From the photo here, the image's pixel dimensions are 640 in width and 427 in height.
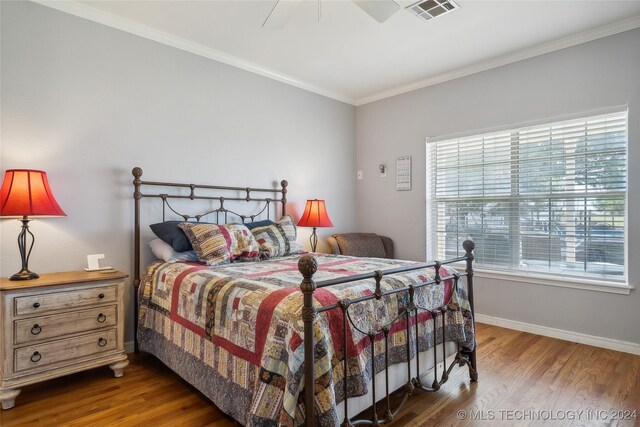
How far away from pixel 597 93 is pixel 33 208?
4108mm

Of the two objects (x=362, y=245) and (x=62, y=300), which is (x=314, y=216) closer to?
(x=362, y=245)

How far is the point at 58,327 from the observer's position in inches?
82.7

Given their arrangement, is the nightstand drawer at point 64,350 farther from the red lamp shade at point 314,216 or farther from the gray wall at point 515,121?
the gray wall at point 515,121

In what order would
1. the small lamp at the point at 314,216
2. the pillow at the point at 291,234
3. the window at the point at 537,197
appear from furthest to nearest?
the small lamp at the point at 314,216, the pillow at the point at 291,234, the window at the point at 537,197

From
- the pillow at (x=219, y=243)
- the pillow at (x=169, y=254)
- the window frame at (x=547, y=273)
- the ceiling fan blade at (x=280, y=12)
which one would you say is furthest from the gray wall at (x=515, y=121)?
the pillow at (x=169, y=254)

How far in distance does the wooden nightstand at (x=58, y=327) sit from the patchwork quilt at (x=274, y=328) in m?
0.27

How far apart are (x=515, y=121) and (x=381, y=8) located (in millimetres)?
2007

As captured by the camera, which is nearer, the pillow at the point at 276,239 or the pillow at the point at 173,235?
the pillow at the point at 173,235

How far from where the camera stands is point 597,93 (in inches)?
113

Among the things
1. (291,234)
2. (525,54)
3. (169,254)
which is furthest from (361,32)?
(169,254)

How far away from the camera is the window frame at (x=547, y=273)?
276cm

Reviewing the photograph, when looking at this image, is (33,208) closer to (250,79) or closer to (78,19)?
(78,19)

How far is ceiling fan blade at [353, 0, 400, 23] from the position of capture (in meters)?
1.93

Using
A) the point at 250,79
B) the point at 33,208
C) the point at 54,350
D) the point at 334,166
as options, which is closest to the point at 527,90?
the point at 334,166
